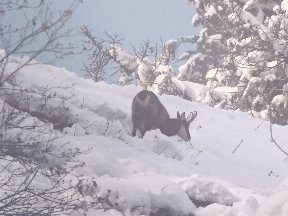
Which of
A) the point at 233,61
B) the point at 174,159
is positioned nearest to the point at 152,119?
the point at 174,159

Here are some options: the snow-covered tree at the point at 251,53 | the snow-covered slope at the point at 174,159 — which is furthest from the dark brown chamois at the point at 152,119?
the snow-covered tree at the point at 251,53

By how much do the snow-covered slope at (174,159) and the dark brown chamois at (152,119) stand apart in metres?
0.36

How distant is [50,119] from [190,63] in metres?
16.9

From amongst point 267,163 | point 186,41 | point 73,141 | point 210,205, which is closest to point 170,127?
point 267,163

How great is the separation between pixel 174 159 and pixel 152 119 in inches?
116

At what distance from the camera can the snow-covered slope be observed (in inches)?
242

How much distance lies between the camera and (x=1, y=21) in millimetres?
4699

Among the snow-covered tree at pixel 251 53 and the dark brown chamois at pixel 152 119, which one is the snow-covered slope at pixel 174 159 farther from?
the snow-covered tree at pixel 251 53

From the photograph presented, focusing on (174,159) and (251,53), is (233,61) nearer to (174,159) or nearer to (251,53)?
(251,53)

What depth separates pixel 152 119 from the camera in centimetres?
1216

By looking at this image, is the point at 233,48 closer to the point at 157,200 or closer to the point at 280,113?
the point at 280,113

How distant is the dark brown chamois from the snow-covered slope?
0.36 m

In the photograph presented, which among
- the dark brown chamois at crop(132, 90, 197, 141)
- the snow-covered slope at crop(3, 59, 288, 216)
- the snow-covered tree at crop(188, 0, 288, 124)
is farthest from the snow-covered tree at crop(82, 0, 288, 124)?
the dark brown chamois at crop(132, 90, 197, 141)

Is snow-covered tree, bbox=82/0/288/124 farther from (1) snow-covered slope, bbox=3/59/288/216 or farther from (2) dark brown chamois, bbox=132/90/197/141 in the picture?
(2) dark brown chamois, bbox=132/90/197/141
